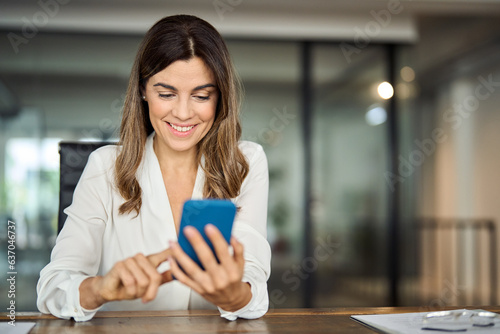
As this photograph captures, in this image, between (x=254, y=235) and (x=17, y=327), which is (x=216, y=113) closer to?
(x=254, y=235)

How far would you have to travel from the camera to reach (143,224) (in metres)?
1.51

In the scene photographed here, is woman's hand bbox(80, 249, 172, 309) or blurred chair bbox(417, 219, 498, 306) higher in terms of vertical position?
woman's hand bbox(80, 249, 172, 309)

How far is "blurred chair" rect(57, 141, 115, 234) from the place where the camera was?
5.12 feet
